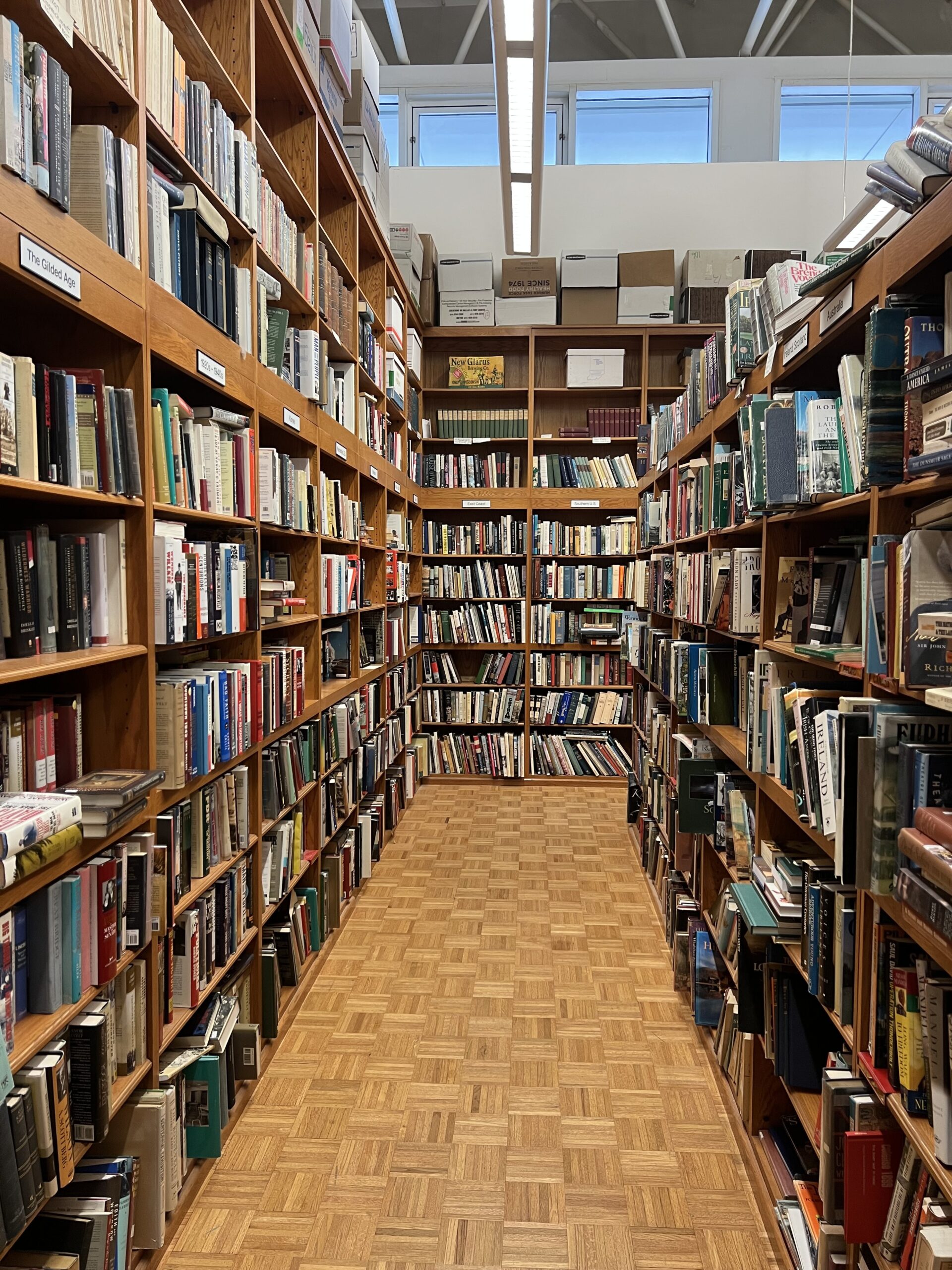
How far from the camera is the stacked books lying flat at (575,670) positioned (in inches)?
239

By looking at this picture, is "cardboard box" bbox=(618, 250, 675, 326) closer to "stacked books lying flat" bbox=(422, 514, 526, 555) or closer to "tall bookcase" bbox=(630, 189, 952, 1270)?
"stacked books lying flat" bbox=(422, 514, 526, 555)

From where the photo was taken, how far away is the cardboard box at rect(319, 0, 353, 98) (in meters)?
3.06

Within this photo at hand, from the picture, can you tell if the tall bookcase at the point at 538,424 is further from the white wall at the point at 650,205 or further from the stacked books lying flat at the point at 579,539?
the white wall at the point at 650,205

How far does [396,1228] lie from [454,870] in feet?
7.97

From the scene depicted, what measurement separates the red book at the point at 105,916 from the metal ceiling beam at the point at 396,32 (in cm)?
651

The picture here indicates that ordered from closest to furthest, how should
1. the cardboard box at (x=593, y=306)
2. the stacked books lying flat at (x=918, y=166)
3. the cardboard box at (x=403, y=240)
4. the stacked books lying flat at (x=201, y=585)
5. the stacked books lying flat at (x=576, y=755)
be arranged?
the stacked books lying flat at (x=918, y=166) < the stacked books lying flat at (x=201, y=585) < the cardboard box at (x=403, y=240) < the cardboard box at (x=593, y=306) < the stacked books lying flat at (x=576, y=755)

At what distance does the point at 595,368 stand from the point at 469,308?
98 cm

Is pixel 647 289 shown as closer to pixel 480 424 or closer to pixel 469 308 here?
pixel 469 308

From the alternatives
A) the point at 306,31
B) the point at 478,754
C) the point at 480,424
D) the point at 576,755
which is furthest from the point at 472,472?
the point at 306,31

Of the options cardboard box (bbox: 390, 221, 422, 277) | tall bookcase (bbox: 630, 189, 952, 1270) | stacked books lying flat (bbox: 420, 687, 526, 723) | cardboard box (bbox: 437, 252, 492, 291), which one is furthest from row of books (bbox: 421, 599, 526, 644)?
tall bookcase (bbox: 630, 189, 952, 1270)

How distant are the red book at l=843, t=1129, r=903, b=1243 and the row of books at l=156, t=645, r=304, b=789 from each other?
1466 mm

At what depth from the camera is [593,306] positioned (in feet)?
19.1

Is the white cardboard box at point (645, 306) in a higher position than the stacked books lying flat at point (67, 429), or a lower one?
higher

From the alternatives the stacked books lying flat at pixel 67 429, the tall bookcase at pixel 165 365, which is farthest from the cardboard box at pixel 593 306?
the stacked books lying flat at pixel 67 429
